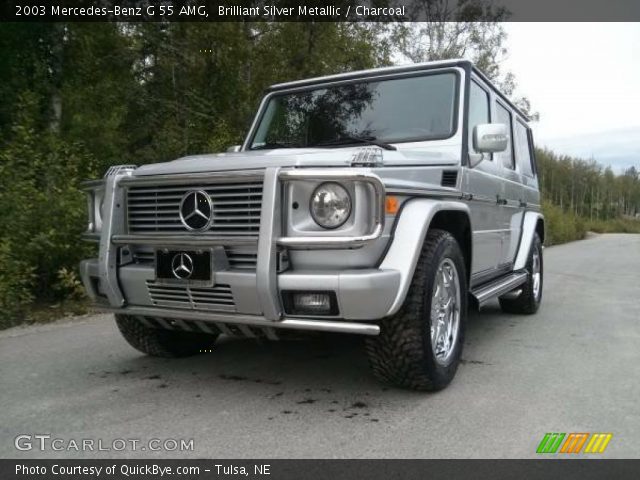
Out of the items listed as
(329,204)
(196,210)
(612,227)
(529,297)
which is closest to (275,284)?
(329,204)

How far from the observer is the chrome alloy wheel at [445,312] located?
128 inches

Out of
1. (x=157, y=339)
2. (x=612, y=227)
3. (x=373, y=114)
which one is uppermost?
(x=373, y=114)

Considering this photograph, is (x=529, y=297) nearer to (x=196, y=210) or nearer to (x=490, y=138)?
(x=490, y=138)

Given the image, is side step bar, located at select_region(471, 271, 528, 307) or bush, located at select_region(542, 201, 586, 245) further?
bush, located at select_region(542, 201, 586, 245)

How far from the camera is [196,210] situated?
3.01 metres

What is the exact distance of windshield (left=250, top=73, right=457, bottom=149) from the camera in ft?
13.0

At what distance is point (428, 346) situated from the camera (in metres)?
2.97

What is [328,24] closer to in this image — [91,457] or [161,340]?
[161,340]

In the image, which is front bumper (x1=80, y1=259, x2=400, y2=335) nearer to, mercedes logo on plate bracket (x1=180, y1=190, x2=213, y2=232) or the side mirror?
mercedes logo on plate bracket (x1=180, y1=190, x2=213, y2=232)

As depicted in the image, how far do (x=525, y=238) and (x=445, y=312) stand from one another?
274 centimetres

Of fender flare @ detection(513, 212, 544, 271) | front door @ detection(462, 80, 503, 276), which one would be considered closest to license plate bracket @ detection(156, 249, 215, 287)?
front door @ detection(462, 80, 503, 276)

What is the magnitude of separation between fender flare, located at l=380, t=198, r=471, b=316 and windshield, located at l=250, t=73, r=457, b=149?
1.02 m

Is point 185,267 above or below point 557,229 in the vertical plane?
above
